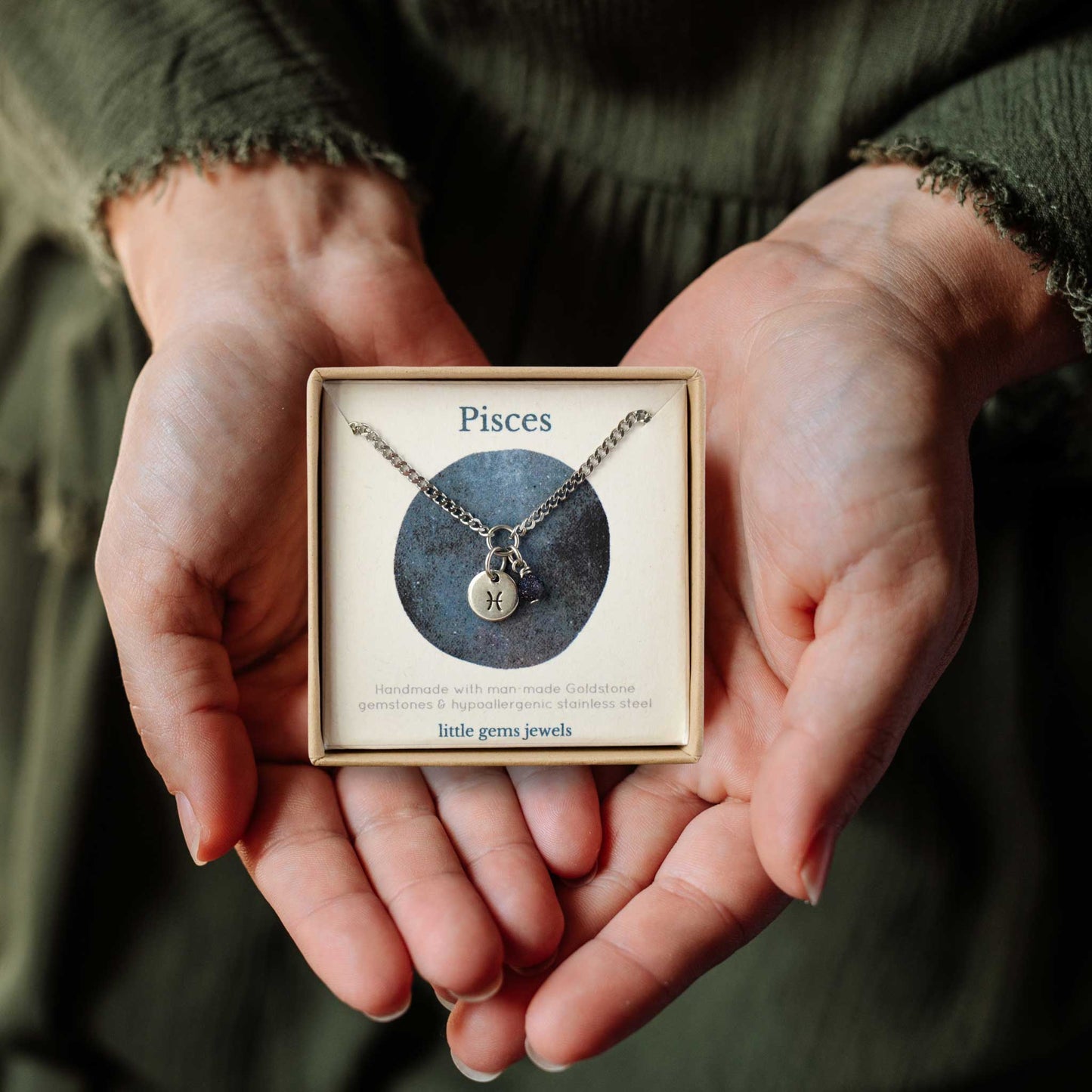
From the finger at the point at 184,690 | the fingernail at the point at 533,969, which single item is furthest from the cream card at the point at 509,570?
the fingernail at the point at 533,969

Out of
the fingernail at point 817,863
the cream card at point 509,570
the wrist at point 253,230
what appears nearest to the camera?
the fingernail at point 817,863

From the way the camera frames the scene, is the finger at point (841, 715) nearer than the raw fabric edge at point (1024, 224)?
Yes

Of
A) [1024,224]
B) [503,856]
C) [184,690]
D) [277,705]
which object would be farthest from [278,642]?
[1024,224]

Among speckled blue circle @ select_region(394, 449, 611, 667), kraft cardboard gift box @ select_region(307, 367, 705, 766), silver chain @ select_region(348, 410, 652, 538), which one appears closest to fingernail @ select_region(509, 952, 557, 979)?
kraft cardboard gift box @ select_region(307, 367, 705, 766)

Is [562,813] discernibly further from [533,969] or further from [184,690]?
[184,690]

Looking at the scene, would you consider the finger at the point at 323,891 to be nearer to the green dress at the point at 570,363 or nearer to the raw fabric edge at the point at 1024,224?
the green dress at the point at 570,363

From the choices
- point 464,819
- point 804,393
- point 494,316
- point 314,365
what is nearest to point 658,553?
point 804,393

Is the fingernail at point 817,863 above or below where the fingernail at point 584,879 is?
above
